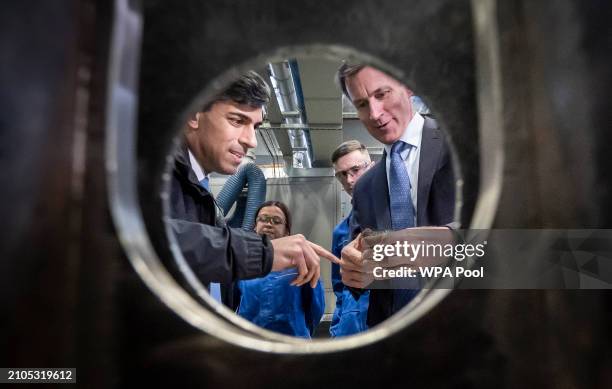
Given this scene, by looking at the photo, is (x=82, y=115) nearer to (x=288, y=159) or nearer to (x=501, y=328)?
(x=501, y=328)

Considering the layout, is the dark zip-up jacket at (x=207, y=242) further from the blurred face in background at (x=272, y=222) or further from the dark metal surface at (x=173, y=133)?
the blurred face in background at (x=272, y=222)

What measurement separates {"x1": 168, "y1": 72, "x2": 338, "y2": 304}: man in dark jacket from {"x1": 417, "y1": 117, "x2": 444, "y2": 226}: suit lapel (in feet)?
1.08

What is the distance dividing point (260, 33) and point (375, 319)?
0.94 meters

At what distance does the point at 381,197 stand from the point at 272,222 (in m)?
1.32

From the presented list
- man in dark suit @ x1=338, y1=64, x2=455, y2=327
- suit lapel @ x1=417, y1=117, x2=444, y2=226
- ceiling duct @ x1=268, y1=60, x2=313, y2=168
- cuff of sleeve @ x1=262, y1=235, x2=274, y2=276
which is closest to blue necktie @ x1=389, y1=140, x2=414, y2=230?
man in dark suit @ x1=338, y1=64, x2=455, y2=327

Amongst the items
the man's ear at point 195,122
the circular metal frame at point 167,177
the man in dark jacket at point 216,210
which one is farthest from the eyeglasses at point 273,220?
the circular metal frame at point 167,177

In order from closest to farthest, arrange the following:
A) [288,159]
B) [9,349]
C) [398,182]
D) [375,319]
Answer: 1. [9,349]
2. [375,319]
3. [398,182]
4. [288,159]

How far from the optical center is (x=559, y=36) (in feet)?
1.13

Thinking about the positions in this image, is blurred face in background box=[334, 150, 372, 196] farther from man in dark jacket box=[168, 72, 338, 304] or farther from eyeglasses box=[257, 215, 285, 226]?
man in dark jacket box=[168, 72, 338, 304]

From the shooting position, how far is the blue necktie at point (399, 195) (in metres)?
1.22

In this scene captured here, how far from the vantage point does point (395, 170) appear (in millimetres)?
1302

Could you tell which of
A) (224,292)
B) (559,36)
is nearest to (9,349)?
(559,36)

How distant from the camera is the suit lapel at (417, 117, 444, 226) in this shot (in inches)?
42.5

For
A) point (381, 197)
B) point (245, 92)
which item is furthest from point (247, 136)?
point (381, 197)
